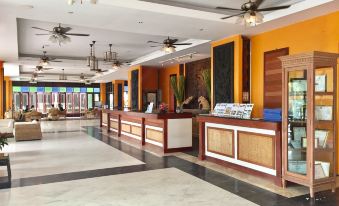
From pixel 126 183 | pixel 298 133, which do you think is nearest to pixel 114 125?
pixel 126 183

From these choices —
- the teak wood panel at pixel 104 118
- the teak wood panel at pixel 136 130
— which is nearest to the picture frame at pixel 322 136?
the teak wood panel at pixel 136 130

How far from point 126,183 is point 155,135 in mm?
3442

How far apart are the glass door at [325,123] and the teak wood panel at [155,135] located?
14.4 feet

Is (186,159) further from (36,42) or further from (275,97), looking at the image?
(36,42)

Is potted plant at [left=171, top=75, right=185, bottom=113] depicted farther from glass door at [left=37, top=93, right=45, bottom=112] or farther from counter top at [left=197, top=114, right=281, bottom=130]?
glass door at [left=37, top=93, right=45, bottom=112]

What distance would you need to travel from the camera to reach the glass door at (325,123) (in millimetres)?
4293

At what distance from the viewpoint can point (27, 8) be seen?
16.9ft

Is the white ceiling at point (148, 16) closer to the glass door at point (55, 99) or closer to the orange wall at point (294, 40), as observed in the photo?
the orange wall at point (294, 40)

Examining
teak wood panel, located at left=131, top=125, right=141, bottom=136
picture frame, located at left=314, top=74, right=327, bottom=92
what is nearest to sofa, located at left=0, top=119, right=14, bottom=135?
teak wood panel, located at left=131, top=125, right=141, bottom=136

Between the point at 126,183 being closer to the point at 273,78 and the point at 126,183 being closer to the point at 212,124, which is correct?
the point at 212,124

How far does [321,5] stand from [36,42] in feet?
29.2

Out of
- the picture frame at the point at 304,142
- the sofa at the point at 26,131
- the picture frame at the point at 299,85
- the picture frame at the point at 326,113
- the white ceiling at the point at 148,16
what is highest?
the white ceiling at the point at 148,16

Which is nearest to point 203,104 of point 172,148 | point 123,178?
point 172,148

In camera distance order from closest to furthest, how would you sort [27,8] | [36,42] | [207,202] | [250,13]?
[207,202] → [250,13] → [27,8] → [36,42]
